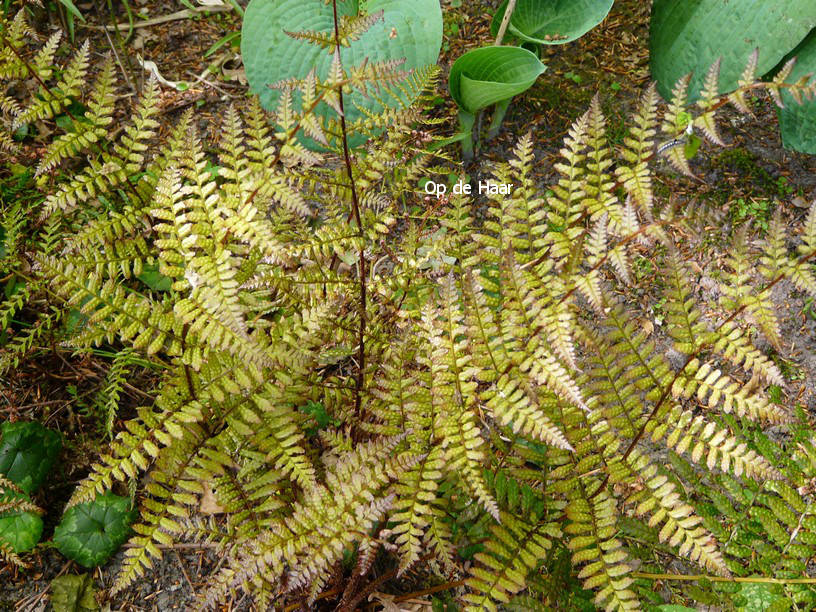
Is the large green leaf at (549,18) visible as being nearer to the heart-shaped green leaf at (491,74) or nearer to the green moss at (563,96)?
the heart-shaped green leaf at (491,74)

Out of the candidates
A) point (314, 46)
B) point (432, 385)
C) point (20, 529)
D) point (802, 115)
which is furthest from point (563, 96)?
point (20, 529)

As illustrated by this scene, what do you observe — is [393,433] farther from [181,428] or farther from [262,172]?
[262,172]

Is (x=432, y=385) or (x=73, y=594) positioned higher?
(x=432, y=385)

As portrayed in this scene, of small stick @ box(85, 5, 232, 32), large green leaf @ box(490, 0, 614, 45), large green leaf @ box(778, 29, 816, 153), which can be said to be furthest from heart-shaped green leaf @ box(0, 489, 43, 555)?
large green leaf @ box(778, 29, 816, 153)

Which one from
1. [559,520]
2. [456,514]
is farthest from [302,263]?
[559,520]

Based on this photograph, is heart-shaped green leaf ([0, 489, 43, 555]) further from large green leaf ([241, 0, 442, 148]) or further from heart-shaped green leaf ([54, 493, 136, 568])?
large green leaf ([241, 0, 442, 148])

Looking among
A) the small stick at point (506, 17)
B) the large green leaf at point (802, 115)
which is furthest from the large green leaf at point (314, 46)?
the large green leaf at point (802, 115)

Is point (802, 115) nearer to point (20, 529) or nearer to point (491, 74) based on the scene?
point (491, 74)
